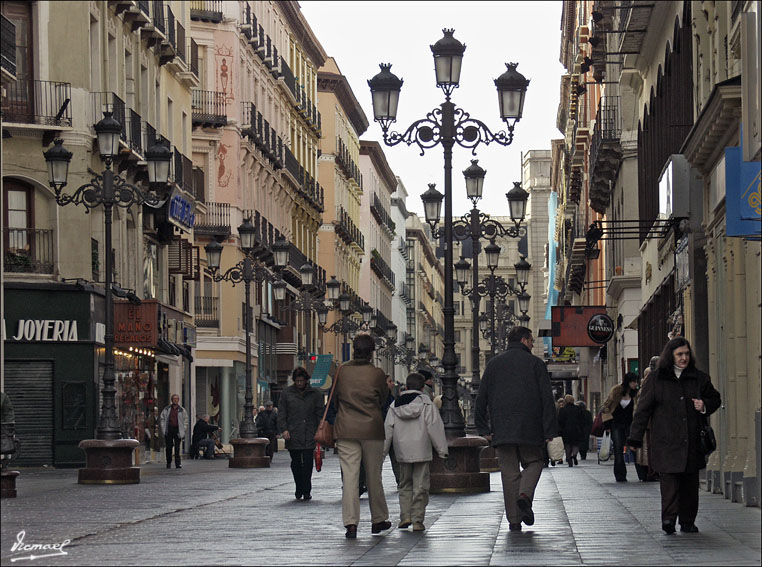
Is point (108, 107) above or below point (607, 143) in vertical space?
above

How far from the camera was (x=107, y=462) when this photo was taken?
26.3 meters

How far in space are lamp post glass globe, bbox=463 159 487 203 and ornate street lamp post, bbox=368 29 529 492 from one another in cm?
664

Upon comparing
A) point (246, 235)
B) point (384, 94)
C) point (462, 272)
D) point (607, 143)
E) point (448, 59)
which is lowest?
point (462, 272)

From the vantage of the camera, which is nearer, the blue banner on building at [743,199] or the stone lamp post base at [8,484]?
the blue banner on building at [743,199]

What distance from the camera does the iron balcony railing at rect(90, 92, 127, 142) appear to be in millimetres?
36438

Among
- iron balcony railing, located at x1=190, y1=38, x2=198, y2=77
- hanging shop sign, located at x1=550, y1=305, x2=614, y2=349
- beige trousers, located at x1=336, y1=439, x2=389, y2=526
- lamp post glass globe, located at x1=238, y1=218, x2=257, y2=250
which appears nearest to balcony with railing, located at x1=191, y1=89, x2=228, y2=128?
iron balcony railing, located at x1=190, y1=38, x2=198, y2=77

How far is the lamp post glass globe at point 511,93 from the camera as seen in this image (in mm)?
22984

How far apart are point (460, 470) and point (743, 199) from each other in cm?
921

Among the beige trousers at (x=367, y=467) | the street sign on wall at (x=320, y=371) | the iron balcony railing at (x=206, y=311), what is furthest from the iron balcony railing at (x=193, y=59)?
the beige trousers at (x=367, y=467)

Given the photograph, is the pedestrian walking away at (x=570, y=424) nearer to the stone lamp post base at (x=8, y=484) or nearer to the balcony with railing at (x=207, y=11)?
the stone lamp post base at (x=8, y=484)

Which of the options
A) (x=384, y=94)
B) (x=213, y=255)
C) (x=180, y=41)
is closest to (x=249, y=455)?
(x=213, y=255)

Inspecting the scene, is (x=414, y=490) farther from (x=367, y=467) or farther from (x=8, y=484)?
(x=8, y=484)

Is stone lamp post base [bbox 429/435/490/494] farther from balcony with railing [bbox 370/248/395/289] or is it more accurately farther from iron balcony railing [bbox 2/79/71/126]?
balcony with railing [bbox 370/248/395/289]

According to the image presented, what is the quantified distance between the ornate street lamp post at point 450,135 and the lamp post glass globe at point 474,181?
664 cm
